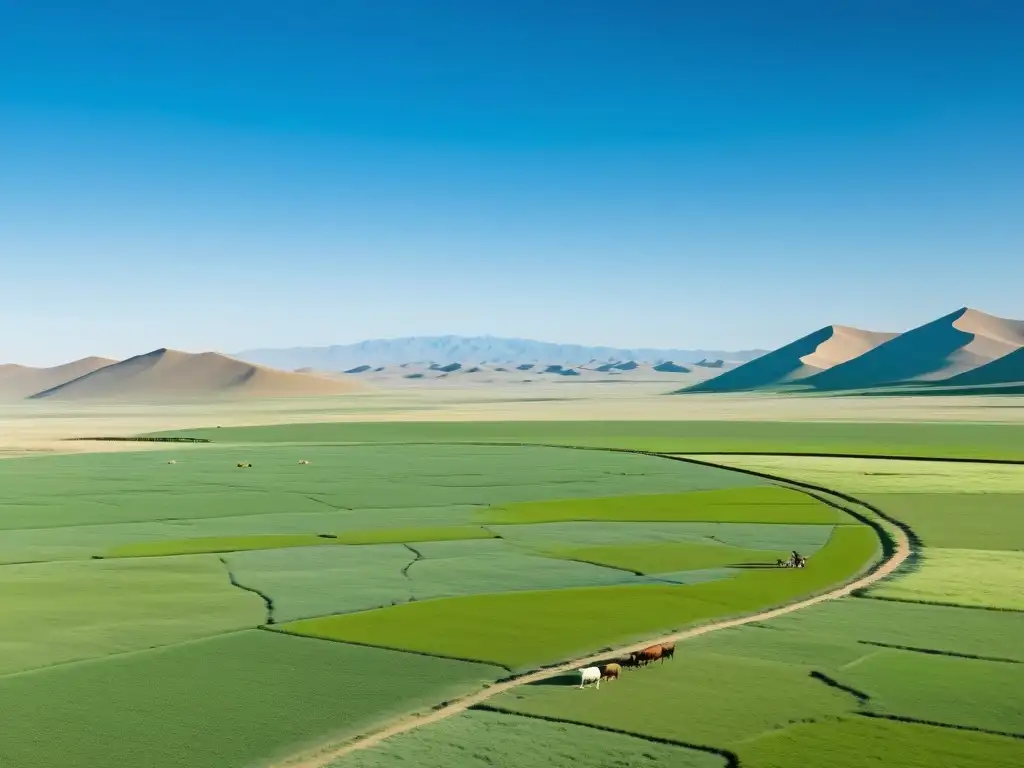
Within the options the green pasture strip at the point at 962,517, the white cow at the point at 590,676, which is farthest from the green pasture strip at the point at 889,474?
the white cow at the point at 590,676

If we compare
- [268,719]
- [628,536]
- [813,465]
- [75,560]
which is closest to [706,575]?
[628,536]

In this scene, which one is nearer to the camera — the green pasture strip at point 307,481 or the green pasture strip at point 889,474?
the green pasture strip at point 307,481

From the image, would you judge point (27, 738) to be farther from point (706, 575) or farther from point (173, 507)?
point (173, 507)

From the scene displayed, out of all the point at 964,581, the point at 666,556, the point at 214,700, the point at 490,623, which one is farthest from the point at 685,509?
the point at 214,700

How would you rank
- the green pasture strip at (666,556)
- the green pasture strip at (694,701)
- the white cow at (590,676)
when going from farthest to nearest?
the green pasture strip at (666,556) < the white cow at (590,676) < the green pasture strip at (694,701)

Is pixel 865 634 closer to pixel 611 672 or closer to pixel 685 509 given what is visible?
pixel 611 672

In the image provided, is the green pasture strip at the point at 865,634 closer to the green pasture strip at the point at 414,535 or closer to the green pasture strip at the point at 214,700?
the green pasture strip at the point at 214,700
